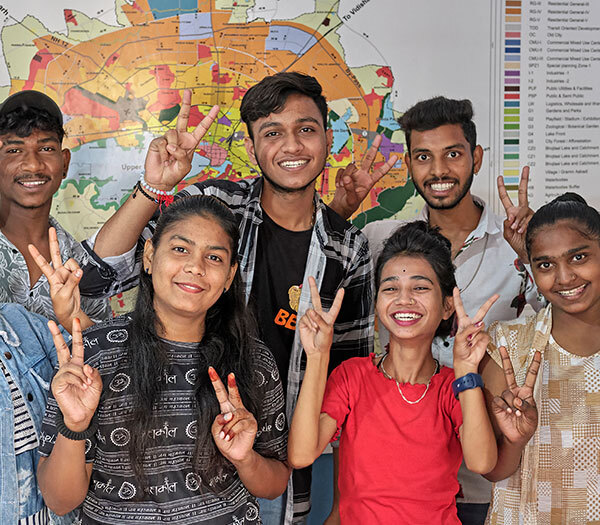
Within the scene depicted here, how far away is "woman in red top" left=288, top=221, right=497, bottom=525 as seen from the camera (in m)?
1.59

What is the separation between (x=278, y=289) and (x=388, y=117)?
1.29 meters

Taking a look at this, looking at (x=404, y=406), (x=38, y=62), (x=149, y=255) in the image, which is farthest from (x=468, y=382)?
(x=38, y=62)

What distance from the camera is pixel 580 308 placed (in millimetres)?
1699

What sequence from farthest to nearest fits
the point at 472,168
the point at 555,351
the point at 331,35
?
1. the point at 331,35
2. the point at 472,168
3. the point at 555,351

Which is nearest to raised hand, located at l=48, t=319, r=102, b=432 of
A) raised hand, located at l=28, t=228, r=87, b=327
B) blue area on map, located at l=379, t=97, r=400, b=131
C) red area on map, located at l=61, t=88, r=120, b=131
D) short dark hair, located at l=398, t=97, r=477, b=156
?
raised hand, located at l=28, t=228, r=87, b=327

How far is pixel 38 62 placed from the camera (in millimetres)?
2764

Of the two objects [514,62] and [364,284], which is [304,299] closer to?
[364,284]

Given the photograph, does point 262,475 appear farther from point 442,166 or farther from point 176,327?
point 442,166

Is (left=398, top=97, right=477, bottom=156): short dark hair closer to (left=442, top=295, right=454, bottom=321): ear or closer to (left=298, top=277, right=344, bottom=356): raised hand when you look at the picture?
(left=442, top=295, right=454, bottom=321): ear

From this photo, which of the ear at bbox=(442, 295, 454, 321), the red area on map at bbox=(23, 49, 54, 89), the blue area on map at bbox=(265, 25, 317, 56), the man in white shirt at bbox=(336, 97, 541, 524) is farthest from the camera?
the blue area on map at bbox=(265, 25, 317, 56)

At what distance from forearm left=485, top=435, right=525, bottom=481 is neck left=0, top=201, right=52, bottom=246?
5.51 ft

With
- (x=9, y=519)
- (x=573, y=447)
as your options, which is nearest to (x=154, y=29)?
(x=9, y=519)

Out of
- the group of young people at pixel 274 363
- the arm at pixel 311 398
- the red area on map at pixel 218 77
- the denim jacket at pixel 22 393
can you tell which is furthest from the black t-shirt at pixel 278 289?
the red area on map at pixel 218 77

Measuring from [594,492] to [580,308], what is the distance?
0.50m
